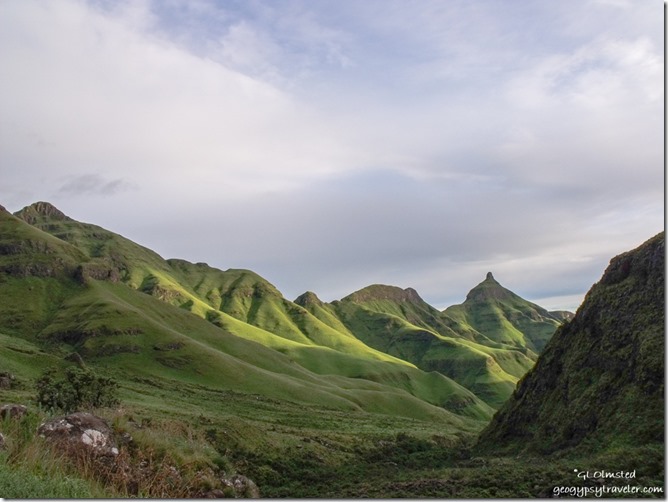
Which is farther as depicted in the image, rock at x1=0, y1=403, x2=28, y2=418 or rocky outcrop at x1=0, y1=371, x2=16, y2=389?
rocky outcrop at x1=0, y1=371, x2=16, y2=389

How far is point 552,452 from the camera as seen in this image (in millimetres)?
43344

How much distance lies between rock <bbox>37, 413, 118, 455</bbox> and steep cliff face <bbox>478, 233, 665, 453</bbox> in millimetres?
34845

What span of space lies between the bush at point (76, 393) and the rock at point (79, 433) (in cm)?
1949

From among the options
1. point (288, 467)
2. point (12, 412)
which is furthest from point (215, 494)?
point (288, 467)

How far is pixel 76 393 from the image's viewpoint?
39.2 meters

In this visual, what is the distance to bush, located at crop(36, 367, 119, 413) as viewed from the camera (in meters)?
36.9

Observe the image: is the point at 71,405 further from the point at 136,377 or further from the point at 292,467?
the point at 136,377

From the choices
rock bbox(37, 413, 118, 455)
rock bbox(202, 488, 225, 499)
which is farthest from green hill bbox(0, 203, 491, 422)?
rock bbox(37, 413, 118, 455)

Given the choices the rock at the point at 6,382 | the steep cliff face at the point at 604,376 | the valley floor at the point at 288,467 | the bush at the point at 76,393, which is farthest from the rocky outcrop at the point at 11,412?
the rock at the point at 6,382

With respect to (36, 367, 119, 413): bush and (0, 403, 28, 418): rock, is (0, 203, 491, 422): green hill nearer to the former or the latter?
(36, 367, 119, 413): bush

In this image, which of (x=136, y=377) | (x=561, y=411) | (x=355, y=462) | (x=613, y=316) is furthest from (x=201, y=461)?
(x=136, y=377)

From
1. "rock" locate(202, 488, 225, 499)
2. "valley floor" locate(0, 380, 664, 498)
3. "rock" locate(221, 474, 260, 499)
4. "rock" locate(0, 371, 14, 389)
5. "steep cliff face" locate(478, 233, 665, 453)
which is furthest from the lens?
"rock" locate(0, 371, 14, 389)

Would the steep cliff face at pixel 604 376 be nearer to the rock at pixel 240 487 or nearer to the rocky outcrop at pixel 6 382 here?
the rock at pixel 240 487

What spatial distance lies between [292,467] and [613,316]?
36961 mm
